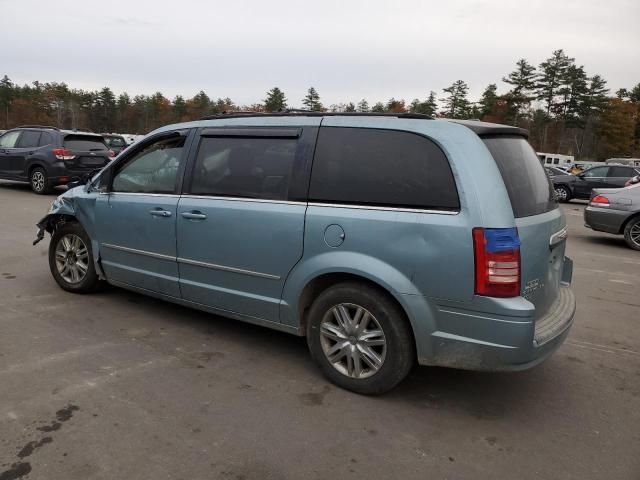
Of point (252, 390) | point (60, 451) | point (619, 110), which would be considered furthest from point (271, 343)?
point (619, 110)

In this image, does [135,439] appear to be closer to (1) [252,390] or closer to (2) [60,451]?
(2) [60,451]

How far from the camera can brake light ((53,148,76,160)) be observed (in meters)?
13.5

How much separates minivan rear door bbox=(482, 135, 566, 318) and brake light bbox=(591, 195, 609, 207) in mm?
7529

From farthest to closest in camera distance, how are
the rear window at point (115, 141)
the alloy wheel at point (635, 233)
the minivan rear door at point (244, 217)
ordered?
1. the rear window at point (115, 141)
2. the alloy wheel at point (635, 233)
3. the minivan rear door at point (244, 217)

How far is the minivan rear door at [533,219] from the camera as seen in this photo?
306 centimetres

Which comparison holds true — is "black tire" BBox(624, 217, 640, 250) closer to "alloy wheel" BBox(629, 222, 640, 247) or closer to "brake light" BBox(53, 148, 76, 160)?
"alloy wheel" BBox(629, 222, 640, 247)

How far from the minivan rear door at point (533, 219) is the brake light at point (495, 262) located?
0.33 ft

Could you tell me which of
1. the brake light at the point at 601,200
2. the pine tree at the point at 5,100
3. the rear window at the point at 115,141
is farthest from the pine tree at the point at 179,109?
the brake light at the point at 601,200

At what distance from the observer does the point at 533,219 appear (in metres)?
3.20

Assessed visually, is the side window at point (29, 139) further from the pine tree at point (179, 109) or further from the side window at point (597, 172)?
the pine tree at point (179, 109)

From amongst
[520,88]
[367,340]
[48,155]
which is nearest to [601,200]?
[367,340]

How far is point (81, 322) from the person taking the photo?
14.7 feet

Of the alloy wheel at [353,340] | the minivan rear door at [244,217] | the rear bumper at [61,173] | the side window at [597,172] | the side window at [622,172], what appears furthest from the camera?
the side window at [597,172]

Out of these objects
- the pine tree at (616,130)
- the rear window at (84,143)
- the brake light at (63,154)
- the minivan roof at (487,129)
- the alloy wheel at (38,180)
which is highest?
the pine tree at (616,130)
